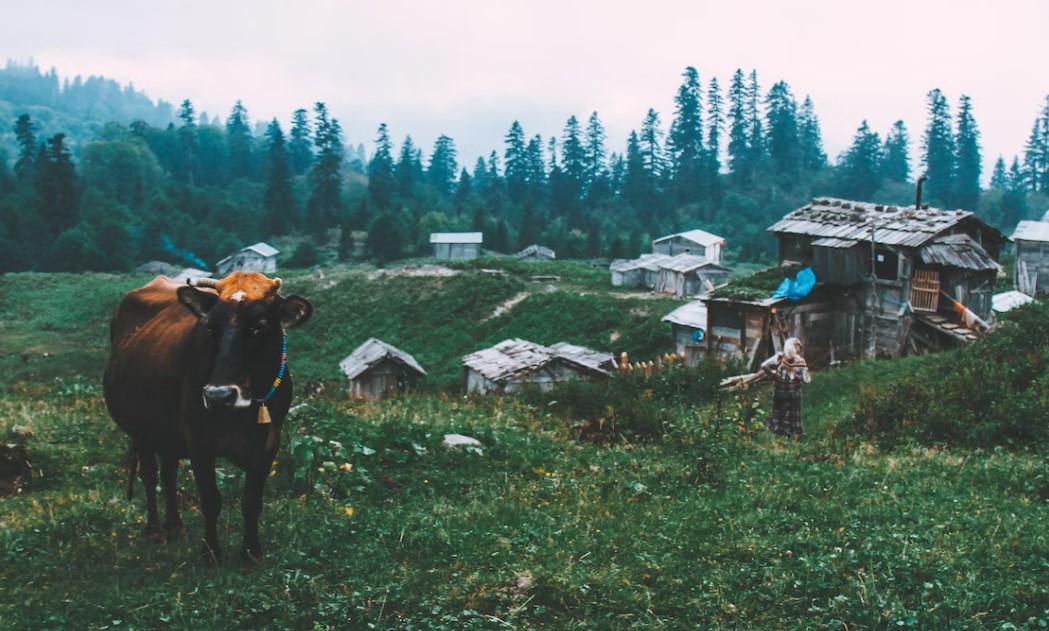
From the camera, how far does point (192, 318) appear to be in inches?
321

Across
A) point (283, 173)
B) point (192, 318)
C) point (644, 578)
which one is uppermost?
point (283, 173)

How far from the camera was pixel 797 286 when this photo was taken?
116 feet

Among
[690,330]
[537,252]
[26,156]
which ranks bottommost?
[690,330]

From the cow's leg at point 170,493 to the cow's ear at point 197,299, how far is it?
1693 millimetres

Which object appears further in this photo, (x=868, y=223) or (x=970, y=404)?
(x=868, y=223)

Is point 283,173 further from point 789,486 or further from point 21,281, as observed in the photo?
point 789,486

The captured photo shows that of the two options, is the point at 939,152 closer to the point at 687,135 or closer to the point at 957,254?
the point at 687,135

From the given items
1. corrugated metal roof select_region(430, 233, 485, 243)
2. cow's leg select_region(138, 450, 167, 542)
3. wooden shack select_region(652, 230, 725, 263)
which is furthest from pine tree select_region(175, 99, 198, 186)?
cow's leg select_region(138, 450, 167, 542)

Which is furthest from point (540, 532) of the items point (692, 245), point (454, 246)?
point (454, 246)

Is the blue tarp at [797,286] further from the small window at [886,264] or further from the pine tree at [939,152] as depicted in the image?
the pine tree at [939,152]

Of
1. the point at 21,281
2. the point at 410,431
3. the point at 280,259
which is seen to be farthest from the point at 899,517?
the point at 280,259

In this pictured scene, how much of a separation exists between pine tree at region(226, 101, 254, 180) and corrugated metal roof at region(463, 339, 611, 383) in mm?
113368

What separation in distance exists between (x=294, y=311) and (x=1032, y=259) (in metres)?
66.0

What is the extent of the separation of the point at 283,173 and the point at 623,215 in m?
44.1
